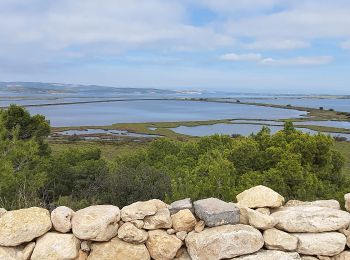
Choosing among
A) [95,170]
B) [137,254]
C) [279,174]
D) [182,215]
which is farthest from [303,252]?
[95,170]

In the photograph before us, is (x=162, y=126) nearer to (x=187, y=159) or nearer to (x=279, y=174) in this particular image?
(x=187, y=159)

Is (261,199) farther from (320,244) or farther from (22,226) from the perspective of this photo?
(22,226)

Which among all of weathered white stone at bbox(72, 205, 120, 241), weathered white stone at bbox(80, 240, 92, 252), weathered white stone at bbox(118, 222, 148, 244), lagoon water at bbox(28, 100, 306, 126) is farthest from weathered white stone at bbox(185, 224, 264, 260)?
lagoon water at bbox(28, 100, 306, 126)

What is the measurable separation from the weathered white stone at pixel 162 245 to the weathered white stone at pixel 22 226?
164cm

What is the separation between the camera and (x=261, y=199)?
6.59m

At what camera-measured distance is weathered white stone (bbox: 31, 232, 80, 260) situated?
19.1 feet

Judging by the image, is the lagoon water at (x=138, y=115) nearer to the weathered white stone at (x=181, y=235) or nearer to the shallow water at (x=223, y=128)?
the shallow water at (x=223, y=128)

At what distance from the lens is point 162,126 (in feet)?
308

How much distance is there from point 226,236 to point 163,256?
3.55 ft

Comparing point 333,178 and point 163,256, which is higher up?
point 163,256

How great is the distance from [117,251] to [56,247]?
0.94m

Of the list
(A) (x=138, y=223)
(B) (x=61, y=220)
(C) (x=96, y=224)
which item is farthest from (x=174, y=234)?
(B) (x=61, y=220)

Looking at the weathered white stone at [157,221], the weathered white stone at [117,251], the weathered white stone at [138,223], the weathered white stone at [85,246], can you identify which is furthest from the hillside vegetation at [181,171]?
the weathered white stone at [157,221]

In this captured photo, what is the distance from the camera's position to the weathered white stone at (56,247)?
5.82 meters
